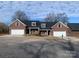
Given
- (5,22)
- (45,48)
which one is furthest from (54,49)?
(5,22)

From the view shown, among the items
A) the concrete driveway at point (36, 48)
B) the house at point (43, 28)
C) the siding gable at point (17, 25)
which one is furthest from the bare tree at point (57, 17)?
the siding gable at point (17, 25)

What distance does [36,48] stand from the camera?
13023mm

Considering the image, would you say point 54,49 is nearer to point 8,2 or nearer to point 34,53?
point 34,53

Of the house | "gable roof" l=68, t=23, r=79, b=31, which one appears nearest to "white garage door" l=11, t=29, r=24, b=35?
the house

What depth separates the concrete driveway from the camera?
1298 centimetres

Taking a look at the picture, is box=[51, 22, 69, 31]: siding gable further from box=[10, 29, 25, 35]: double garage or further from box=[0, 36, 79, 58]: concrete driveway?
box=[10, 29, 25, 35]: double garage

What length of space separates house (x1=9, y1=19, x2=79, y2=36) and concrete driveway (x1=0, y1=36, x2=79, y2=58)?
0.45 feet

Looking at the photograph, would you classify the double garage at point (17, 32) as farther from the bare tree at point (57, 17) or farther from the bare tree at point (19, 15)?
the bare tree at point (57, 17)

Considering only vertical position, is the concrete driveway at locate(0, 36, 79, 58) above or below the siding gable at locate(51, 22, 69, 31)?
below

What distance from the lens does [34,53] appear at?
42.6ft

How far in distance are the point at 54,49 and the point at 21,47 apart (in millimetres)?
Result: 627

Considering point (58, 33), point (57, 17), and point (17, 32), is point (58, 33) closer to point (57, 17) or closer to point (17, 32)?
point (57, 17)

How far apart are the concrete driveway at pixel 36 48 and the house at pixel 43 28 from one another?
0.45 ft

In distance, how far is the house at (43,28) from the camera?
512 inches
